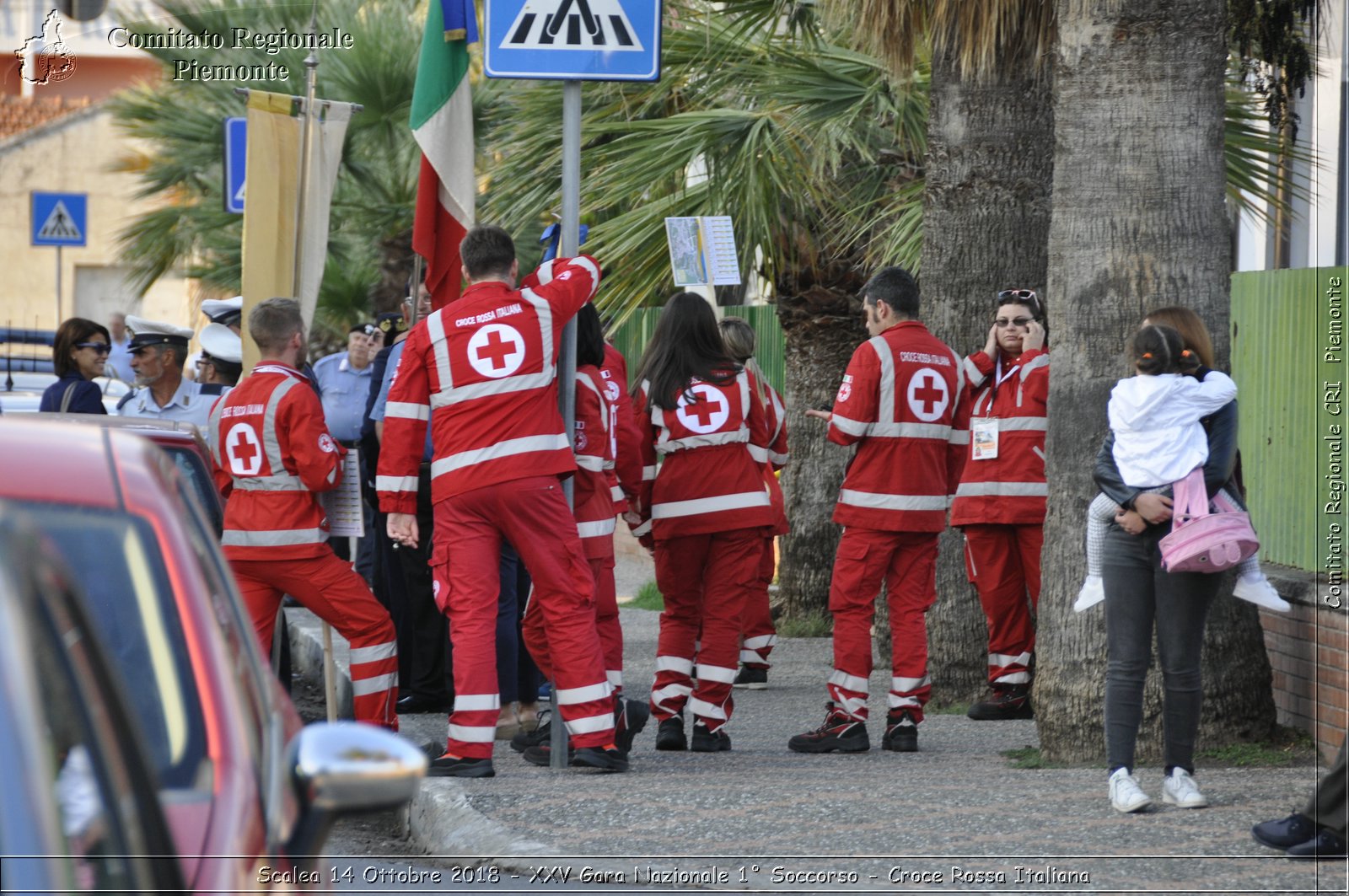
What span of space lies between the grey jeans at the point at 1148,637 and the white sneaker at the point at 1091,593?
0.09 metres

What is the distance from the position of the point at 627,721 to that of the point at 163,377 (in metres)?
3.67

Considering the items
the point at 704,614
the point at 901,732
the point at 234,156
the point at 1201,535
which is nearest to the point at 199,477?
the point at 704,614

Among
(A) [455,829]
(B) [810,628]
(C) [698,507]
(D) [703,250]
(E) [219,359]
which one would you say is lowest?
(B) [810,628]

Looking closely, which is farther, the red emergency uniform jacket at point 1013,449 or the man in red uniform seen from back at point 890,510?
the red emergency uniform jacket at point 1013,449

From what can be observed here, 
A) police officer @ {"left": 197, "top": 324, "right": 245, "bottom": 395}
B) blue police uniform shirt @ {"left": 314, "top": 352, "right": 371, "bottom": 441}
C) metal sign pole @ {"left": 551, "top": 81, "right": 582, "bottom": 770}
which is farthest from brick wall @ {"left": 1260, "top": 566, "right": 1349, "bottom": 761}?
blue police uniform shirt @ {"left": 314, "top": 352, "right": 371, "bottom": 441}

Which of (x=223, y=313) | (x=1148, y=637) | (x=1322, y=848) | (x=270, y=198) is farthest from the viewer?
(x=223, y=313)

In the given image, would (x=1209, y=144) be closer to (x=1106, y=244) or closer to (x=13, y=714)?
(x=1106, y=244)

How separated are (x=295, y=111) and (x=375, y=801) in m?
7.50

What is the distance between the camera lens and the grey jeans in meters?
5.77

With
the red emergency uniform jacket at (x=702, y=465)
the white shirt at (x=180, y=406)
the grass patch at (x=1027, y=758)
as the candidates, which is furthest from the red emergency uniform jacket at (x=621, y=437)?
the white shirt at (x=180, y=406)

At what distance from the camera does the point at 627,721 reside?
23.0ft

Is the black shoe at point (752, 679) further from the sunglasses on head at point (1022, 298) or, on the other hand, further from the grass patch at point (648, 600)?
the grass patch at point (648, 600)

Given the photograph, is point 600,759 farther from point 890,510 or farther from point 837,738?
point 890,510

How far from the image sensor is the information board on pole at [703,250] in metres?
9.54
